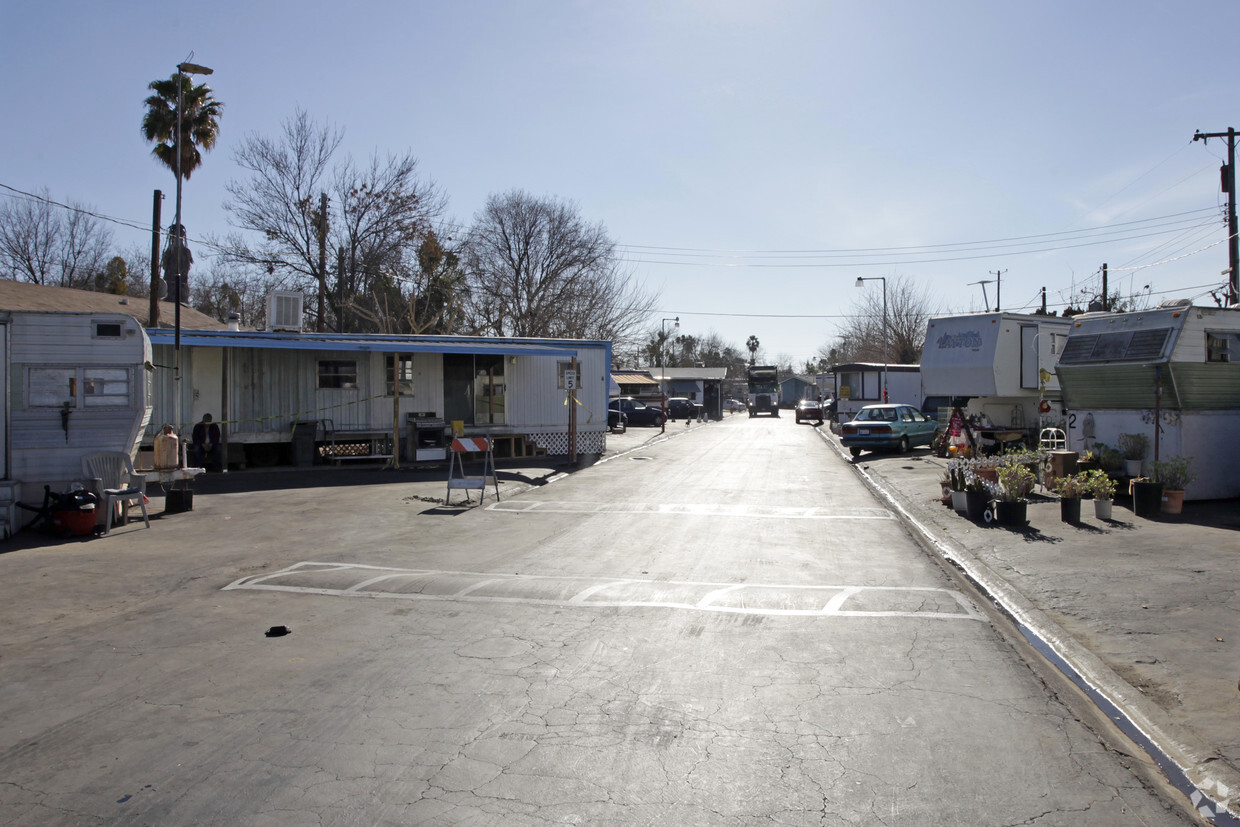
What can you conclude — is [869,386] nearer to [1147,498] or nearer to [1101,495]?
[1147,498]

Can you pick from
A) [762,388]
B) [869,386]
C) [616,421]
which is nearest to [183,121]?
[616,421]

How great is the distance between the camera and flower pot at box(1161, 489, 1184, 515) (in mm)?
12109

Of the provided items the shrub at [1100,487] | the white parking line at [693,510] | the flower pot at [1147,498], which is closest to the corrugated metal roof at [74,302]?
the white parking line at [693,510]

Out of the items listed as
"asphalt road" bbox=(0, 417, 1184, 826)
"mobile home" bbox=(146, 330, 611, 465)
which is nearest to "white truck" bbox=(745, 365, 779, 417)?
"mobile home" bbox=(146, 330, 611, 465)

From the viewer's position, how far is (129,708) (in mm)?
5176

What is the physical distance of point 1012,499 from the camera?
1214 centimetres

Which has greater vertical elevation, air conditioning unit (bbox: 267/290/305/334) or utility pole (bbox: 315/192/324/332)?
utility pole (bbox: 315/192/324/332)

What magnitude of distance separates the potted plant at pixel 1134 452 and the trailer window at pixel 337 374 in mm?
17759

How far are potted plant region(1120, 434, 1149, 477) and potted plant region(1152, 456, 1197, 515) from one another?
0.97m

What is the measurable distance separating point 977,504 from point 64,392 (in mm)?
13875

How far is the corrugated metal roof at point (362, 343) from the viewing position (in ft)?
64.4

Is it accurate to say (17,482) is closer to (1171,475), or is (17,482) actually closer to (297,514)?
(297,514)

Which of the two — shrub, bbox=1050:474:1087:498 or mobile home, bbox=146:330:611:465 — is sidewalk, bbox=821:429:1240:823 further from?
mobile home, bbox=146:330:611:465

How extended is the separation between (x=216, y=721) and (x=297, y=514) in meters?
9.36
